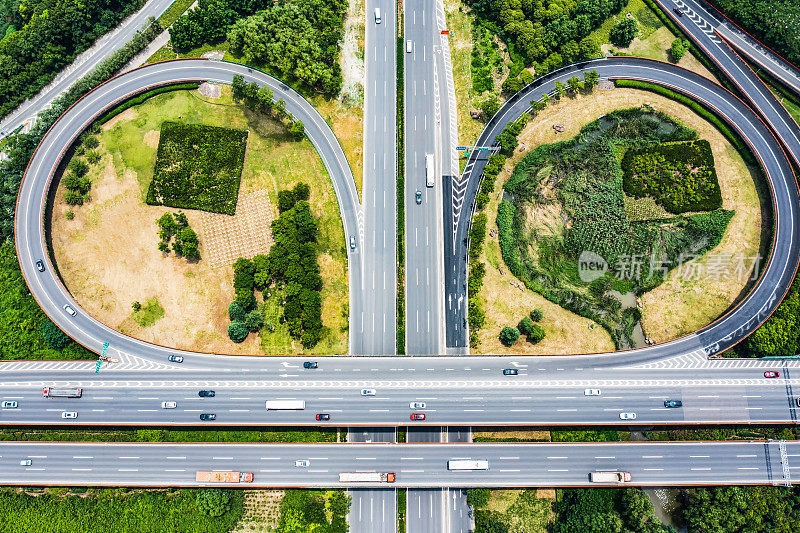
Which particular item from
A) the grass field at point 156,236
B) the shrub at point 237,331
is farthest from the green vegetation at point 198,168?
the shrub at point 237,331

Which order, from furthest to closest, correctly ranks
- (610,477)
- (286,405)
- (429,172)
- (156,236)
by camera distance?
(429,172), (156,236), (286,405), (610,477)

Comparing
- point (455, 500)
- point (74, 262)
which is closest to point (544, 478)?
point (455, 500)

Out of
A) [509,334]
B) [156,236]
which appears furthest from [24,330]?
[509,334]

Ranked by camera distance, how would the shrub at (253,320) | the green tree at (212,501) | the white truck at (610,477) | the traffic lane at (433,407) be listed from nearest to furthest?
the white truck at (610,477) → the green tree at (212,501) → the traffic lane at (433,407) → the shrub at (253,320)

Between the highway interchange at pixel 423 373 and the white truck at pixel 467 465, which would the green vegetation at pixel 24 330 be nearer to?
the highway interchange at pixel 423 373

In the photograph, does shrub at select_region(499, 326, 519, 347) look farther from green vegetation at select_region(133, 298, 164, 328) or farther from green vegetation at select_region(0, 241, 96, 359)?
green vegetation at select_region(0, 241, 96, 359)

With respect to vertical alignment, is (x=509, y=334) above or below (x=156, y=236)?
below

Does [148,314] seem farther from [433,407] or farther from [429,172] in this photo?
[429,172]

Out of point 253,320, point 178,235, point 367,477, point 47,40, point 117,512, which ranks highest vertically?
point 47,40
